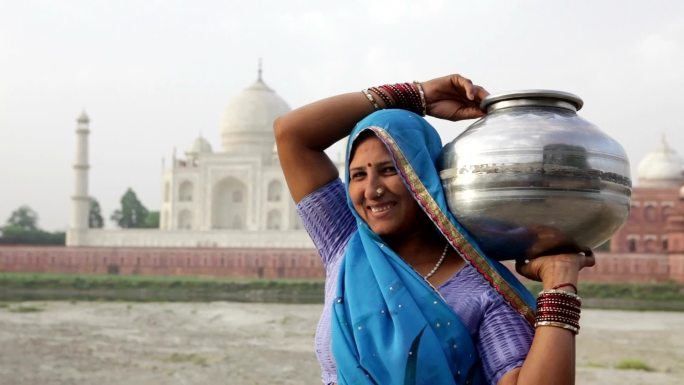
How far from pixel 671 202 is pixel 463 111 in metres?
21.4

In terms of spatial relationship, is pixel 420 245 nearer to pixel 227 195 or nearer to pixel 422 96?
pixel 422 96

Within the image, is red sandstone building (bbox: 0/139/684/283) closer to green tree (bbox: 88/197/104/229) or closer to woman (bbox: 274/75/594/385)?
green tree (bbox: 88/197/104/229)

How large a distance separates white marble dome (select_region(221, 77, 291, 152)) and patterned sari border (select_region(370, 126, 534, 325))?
25.2 meters

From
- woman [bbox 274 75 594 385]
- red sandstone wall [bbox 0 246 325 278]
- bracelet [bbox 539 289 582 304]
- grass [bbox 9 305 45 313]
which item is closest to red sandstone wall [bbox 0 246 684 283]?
red sandstone wall [bbox 0 246 325 278]

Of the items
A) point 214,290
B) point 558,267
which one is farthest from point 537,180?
point 214,290

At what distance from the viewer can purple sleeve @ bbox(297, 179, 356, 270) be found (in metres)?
1.36

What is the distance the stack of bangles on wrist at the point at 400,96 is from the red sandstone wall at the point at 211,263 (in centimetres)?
1771

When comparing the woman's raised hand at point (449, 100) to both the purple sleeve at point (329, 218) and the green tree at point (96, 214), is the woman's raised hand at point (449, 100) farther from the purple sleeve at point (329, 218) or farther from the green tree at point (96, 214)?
the green tree at point (96, 214)

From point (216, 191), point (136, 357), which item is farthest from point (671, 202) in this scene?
point (136, 357)

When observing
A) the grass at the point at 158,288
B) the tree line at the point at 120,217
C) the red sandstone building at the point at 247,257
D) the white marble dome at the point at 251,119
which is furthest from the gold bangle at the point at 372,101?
the tree line at the point at 120,217

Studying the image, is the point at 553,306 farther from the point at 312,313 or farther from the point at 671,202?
the point at 671,202

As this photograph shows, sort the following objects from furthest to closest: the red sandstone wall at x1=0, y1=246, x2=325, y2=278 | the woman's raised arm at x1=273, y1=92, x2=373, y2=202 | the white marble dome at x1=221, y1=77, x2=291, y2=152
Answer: the white marble dome at x1=221, y1=77, x2=291, y2=152 → the red sandstone wall at x1=0, y1=246, x2=325, y2=278 → the woman's raised arm at x1=273, y1=92, x2=373, y2=202

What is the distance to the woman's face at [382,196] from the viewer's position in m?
1.19

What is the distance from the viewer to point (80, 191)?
2439cm
